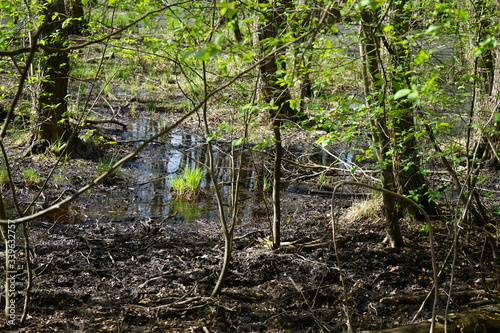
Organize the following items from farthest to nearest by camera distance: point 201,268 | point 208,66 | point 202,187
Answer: point 208,66 → point 202,187 → point 201,268

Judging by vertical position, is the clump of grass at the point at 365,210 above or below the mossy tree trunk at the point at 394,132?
below

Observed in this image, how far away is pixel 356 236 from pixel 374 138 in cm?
134

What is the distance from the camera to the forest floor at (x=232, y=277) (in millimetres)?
3586

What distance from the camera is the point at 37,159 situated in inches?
298

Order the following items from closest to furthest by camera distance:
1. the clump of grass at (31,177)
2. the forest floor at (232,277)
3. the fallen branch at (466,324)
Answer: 1. the fallen branch at (466,324)
2. the forest floor at (232,277)
3. the clump of grass at (31,177)

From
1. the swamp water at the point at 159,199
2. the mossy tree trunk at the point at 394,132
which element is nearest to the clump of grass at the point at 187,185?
the swamp water at the point at 159,199

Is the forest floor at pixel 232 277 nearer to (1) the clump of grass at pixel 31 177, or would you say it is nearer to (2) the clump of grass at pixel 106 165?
(1) the clump of grass at pixel 31 177

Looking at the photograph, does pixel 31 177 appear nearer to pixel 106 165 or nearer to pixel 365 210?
pixel 106 165

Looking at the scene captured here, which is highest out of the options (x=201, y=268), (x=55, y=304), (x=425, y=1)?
(x=425, y=1)

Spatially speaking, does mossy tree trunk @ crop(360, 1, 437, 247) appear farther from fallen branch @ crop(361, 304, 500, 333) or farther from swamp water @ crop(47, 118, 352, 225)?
swamp water @ crop(47, 118, 352, 225)

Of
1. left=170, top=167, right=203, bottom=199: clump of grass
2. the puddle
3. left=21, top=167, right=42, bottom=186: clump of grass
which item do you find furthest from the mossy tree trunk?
left=21, top=167, right=42, bottom=186: clump of grass

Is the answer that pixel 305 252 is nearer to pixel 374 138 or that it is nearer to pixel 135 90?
pixel 374 138

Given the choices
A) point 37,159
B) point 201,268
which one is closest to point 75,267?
point 201,268

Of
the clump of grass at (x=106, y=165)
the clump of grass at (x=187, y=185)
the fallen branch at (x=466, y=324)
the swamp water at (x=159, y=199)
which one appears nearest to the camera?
the fallen branch at (x=466, y=324)
